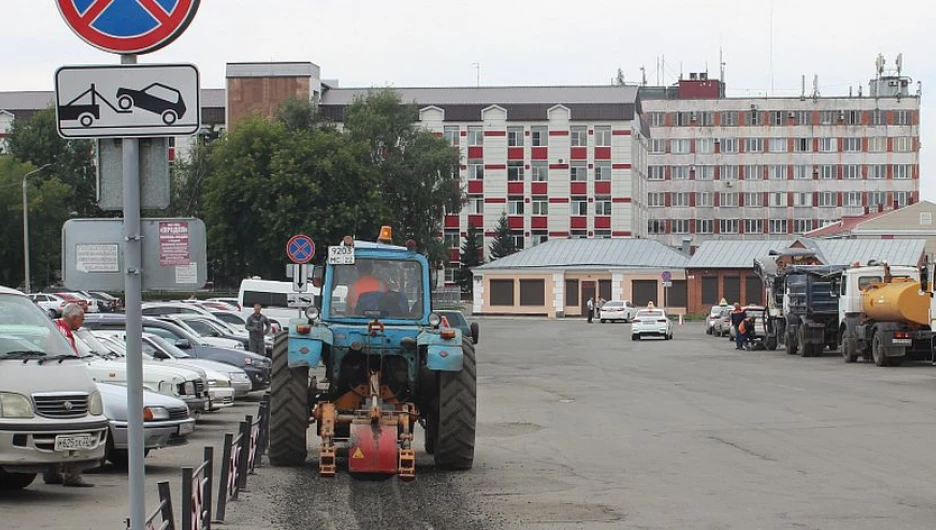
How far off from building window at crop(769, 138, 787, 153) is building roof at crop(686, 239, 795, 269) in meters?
38.4

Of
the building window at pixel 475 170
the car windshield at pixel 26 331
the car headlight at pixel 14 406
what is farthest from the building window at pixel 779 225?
the car headlight at pixel 14 406

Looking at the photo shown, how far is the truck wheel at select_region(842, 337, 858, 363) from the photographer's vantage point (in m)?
42.2

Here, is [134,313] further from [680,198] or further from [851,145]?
[851,145]

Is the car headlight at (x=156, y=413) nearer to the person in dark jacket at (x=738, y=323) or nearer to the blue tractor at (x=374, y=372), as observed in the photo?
the blue tractor at (x=374, y=372)

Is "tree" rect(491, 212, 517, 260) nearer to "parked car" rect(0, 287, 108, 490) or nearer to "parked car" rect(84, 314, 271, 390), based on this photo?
"parked car" rect(84, 314, 271, 390)

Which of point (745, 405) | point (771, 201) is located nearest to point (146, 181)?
point (745, 405)

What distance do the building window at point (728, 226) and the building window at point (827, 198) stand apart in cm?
821

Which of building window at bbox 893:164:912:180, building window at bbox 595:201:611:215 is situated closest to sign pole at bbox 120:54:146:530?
building window at bbox 595:201:611:215

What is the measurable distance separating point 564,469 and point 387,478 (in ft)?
7.59

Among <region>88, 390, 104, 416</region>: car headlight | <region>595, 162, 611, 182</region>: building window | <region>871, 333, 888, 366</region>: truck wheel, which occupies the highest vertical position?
<region>595, 162, 611, 182</region>: building window

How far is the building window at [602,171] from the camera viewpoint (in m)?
110

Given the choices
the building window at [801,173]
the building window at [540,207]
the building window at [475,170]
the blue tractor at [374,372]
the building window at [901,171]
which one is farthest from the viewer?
the building window at [901,171]

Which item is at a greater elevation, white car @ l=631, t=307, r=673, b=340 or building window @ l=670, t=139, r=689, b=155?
building window @ l=670, t=139, r=689, b=155

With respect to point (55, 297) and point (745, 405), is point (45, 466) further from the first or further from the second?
point (55, 297)
